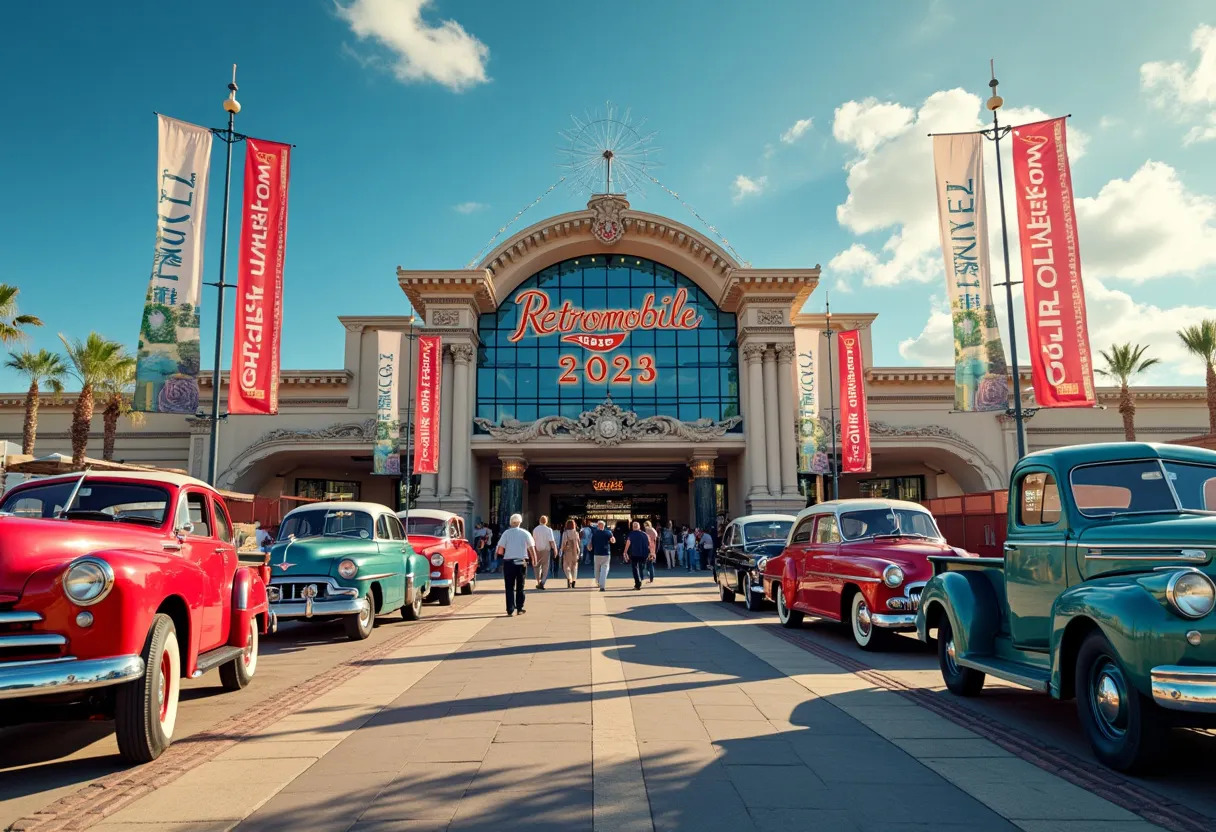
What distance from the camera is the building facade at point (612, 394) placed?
33.1 metres

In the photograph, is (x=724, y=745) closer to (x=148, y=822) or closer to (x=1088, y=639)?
(x=1088, y=639)

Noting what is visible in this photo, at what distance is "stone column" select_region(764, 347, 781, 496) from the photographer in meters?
32.5

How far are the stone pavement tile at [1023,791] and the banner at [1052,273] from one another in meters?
12.0

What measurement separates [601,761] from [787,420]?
2893cm

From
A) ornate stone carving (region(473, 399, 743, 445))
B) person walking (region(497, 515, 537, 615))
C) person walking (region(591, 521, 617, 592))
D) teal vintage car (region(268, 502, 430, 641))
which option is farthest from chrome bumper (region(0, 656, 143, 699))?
ornate stone carving (region(473, 399, 743, 445))

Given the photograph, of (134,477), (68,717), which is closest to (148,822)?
(68,717)

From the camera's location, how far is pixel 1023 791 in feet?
14.9

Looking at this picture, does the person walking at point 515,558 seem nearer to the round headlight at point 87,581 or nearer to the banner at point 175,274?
the banner at point 175,274

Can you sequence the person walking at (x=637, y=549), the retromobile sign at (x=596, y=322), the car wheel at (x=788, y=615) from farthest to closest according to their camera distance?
the retromobile sign at (x=596, y=322), the person walking at (x=637, y=549), the car wheel at (x=788, y=615)

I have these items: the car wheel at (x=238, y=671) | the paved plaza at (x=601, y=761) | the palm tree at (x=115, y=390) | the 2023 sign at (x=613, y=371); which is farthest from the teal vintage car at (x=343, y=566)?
the 2023 sign at (x=613, y=371)

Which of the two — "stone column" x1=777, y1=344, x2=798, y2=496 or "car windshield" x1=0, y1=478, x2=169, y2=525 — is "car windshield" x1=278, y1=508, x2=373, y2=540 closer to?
"car windshield" x1=0, y1=478, x2=169, y2=525

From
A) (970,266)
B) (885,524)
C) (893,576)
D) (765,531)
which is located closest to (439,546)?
(765,531)

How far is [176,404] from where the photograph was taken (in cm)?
1600

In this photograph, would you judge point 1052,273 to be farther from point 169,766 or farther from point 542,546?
point 169,766
